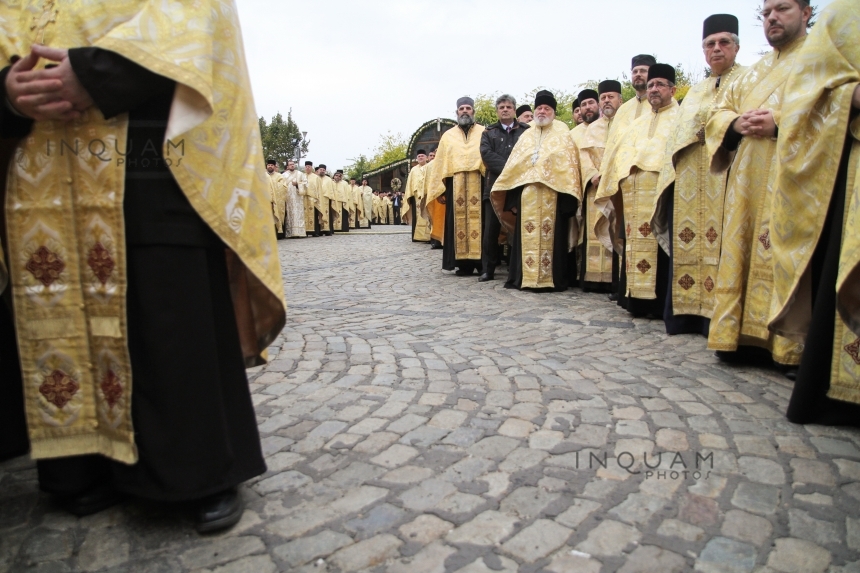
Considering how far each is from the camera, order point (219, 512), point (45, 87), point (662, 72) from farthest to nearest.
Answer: point (662, 72), point (219, 512), point (45, 87)

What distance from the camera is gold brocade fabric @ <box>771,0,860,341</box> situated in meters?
2.74

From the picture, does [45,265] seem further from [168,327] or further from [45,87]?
[45,87]

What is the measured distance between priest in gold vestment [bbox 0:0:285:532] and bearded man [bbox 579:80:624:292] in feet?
19.3

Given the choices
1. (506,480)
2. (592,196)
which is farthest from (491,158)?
(506,480)

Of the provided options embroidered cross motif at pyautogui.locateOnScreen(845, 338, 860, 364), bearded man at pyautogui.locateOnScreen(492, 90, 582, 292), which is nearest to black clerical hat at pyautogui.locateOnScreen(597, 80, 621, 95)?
bearded man at pyautogui.locateOnScreen(492, 90, 582, 292)

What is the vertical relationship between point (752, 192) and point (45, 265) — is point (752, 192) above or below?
above

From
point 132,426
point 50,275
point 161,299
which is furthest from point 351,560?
point 50,275

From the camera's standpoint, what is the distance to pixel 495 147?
8.45 meters

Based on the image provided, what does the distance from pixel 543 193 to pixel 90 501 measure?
6.20 metres

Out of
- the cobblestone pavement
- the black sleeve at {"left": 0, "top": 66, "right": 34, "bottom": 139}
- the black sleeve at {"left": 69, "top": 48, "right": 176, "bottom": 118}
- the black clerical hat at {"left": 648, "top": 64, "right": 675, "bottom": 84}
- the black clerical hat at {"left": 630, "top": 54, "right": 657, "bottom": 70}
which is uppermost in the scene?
the black clerical hat at {"left": 630, "top": 54, "right": 657, "bottom": 70}

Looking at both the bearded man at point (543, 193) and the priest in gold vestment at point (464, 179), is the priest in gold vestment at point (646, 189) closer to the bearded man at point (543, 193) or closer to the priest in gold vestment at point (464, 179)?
the bearded man at point (543, 193)

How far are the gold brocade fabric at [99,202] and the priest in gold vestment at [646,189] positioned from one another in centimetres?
431

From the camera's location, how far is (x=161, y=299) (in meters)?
1.93

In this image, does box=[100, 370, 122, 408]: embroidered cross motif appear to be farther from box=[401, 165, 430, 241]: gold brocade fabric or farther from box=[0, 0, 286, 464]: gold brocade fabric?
box=[401, 165, 430, 241]: gold brocade fabric
